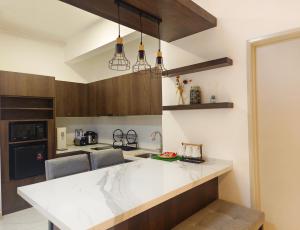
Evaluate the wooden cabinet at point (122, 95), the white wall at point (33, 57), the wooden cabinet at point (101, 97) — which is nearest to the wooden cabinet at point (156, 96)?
the wooden cabinet at point (122, 95)

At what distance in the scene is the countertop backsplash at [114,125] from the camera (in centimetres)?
381

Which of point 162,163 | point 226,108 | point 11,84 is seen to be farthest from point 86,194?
point 11,84

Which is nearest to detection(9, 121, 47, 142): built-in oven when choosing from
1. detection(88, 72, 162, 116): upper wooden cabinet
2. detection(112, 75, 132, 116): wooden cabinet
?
detection(88, 72, 162, 116): upper wooden cabinet

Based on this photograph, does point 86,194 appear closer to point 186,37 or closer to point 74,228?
point 74,228

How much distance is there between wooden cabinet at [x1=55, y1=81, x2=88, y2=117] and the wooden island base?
3.29 meters

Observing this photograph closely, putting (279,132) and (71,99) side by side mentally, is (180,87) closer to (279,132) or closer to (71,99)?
(279,132)

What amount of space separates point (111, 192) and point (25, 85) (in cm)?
296

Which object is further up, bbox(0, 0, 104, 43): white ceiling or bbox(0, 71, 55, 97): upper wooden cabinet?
bbox(0, 0, 104, 43): white ceiling

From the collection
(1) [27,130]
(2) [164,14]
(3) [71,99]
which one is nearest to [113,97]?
(3) [71,99]

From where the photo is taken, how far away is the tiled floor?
→ 2818mm

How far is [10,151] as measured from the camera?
329 centimetres

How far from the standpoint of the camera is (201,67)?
2.10 metres

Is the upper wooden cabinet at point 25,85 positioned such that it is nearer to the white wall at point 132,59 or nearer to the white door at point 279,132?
the white wall at point 132,59

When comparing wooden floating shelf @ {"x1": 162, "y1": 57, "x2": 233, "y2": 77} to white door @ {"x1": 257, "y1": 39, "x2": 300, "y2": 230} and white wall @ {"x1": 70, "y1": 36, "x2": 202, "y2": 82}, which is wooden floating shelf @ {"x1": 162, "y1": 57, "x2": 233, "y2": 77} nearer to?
white wall @ {"x1": 70, "y1": 36, "x2": 202, "y2": 82}
